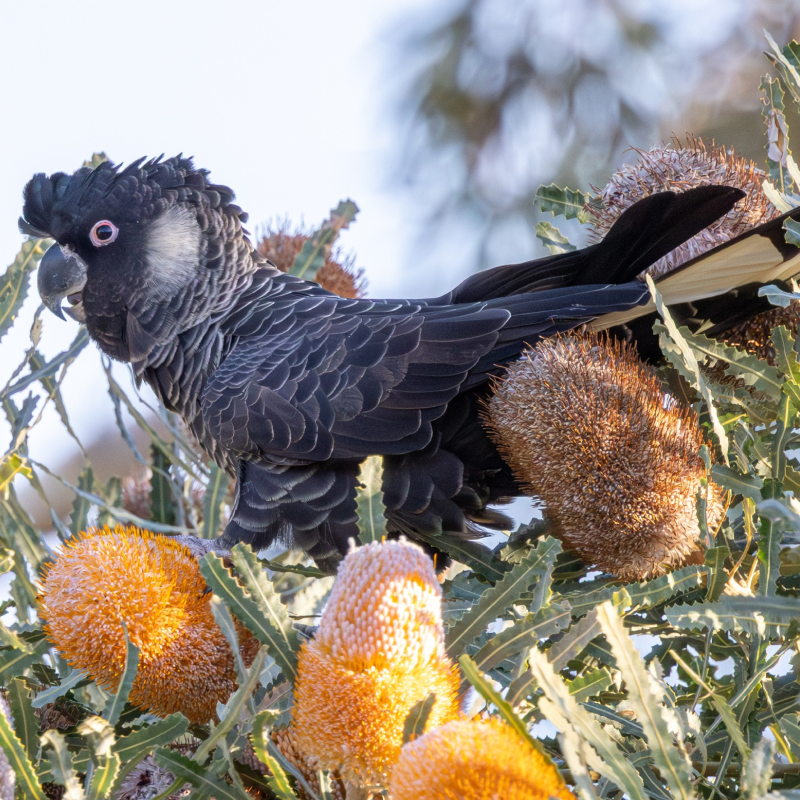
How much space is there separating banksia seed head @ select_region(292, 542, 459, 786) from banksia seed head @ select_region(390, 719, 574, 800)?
0.06 metres

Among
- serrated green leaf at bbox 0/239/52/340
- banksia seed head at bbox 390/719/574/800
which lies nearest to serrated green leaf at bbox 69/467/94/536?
serrated green leaf at bbox 0/239/52/340

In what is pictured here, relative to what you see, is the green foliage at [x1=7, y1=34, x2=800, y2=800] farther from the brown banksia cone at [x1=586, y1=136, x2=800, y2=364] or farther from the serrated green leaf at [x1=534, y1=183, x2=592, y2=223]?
the serrated green leaf at [x1=534, y1=183, x2=592, y2=223]

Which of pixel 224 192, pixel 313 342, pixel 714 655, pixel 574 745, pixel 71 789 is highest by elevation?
pixel 224 192

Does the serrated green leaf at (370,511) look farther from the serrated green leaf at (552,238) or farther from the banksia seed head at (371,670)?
the serrated green leaf at (552,238)

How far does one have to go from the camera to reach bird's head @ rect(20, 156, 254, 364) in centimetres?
208

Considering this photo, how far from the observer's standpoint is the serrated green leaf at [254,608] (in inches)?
32.9

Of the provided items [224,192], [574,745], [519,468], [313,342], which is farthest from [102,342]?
[574,745]

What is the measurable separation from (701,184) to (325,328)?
0.79 m

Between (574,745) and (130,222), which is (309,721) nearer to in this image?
(574,745)

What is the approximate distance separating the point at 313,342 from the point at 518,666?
105 cm

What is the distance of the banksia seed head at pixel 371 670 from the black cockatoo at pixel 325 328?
74 centimetres

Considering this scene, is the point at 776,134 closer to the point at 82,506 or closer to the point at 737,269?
the point at 737,269

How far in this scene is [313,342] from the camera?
1759 mm

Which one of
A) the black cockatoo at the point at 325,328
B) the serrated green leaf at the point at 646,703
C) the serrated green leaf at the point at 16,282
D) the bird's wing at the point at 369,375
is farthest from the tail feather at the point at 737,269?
the serrated green leaf at the point at 16,282
